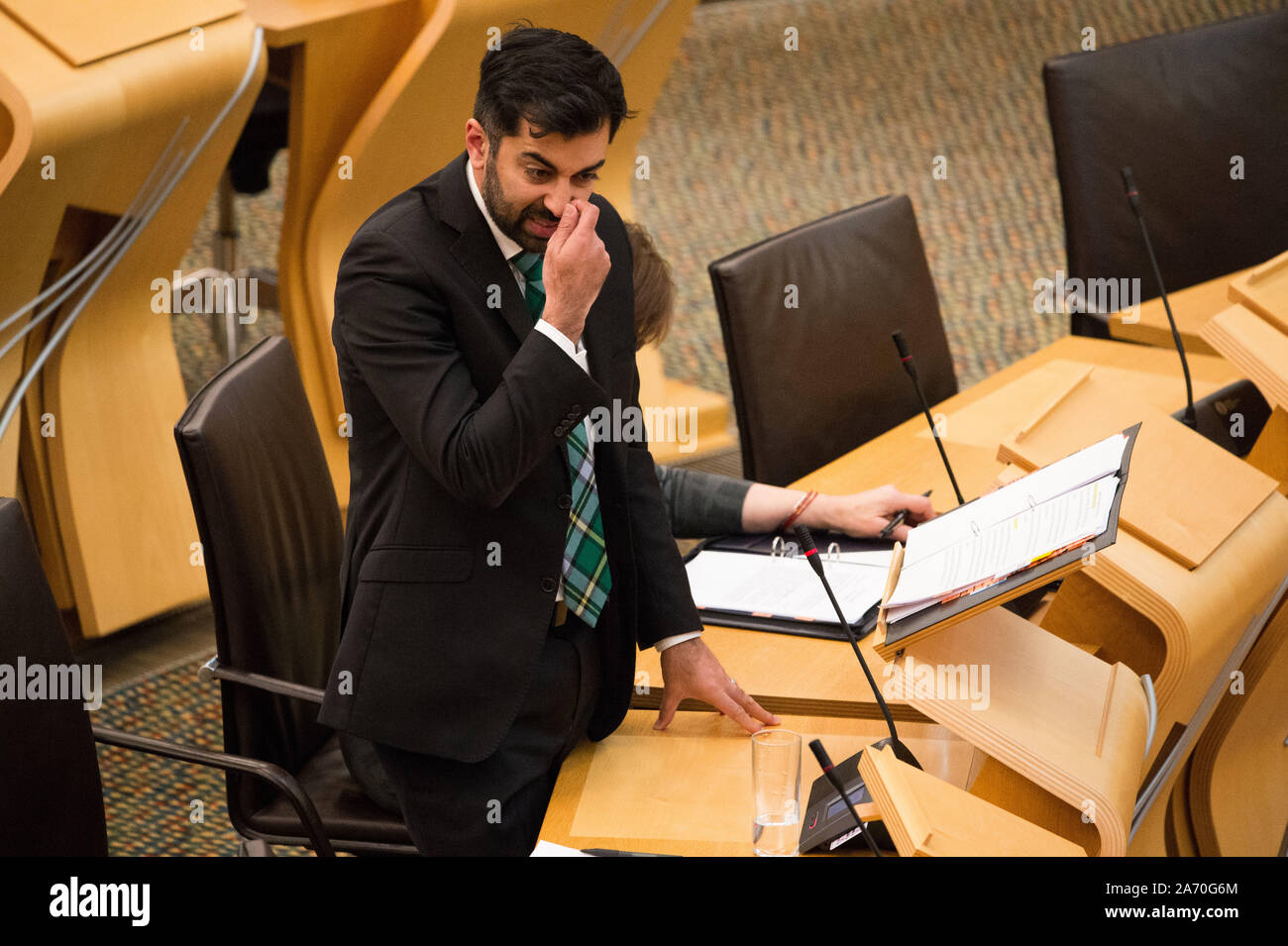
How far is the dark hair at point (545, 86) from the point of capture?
1444 mm

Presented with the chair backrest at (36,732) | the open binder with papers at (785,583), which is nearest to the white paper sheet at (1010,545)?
the open binder with papers at (785,583)

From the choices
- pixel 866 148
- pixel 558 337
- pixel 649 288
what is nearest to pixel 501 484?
pixel 558 337

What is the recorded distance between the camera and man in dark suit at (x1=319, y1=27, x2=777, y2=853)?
1460 mm

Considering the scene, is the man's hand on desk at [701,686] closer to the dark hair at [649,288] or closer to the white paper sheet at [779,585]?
the white paper sheet at [779,585]

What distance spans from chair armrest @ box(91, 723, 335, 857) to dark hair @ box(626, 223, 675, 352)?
746 mm

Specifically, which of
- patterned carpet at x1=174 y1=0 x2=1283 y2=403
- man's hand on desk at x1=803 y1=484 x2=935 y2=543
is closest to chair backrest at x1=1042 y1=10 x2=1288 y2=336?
patterned carpet at x1=174 y1=0 x2=1283 y2=403

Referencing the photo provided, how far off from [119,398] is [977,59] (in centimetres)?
507

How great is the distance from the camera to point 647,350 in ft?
12.7

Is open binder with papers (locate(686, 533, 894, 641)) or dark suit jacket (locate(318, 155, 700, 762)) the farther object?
open binder with papers (locate(686, 533, 894, 641))

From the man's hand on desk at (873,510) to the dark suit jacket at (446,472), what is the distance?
56 cm

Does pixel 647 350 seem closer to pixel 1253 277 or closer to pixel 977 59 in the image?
pixel 1253 277

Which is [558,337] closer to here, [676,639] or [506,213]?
[506,213]

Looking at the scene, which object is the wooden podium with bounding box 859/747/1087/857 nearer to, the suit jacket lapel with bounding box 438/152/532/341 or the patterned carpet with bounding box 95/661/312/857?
the suit jacket lapel with bounding box 438/152/532/341
